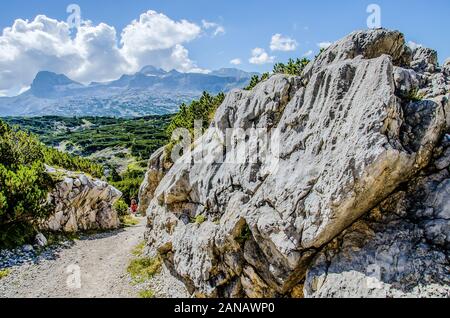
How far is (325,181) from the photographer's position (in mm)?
15859

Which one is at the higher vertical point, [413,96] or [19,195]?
[413,96]

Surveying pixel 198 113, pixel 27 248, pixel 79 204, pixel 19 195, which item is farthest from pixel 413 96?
pixel 79 204

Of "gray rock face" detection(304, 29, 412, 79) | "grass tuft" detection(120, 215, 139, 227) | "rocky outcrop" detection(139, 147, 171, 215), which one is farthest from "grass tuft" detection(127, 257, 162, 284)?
"grass tuft" detection(120, 215, 139, 227)

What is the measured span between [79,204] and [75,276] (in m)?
17.1

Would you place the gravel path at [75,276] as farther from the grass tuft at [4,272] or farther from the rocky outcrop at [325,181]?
the rocky outcrop at [325,181]

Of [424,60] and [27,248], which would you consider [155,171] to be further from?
[424,60]

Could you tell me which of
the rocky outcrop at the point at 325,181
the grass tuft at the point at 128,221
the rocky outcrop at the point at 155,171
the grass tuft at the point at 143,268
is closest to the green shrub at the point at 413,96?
the rocky outcrop at the point at 325,181

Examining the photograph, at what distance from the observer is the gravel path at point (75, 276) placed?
23.0m

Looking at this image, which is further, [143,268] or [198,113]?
[198,113]

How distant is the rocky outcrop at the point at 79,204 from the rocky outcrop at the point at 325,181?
20.2 m

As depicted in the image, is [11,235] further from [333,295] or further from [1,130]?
[333,295]

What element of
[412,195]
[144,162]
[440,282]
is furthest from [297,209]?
[144,162]

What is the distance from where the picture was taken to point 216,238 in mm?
20922

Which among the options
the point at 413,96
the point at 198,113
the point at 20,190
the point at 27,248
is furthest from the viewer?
the point at 198,113
